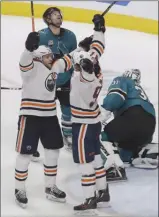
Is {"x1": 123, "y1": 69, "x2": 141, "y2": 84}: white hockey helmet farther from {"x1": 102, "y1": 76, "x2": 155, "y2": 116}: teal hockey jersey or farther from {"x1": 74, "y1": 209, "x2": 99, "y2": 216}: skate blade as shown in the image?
{"x1": 74, "y1": 209, "x2": 99, "y2": 216}: skate blade

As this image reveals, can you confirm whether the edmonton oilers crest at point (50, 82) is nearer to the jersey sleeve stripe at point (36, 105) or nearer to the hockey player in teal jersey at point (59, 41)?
the jersey sleeve stripe at point (36, 105)

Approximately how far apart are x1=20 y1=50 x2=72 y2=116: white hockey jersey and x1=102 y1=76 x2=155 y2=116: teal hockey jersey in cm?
45

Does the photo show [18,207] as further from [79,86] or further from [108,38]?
[108,38]

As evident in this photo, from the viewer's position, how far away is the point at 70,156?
10.7 feet

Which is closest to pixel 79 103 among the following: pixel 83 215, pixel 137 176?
pixel 83 215

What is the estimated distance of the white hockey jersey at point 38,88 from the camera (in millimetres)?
2543

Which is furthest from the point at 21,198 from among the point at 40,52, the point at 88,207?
the point at 40,52

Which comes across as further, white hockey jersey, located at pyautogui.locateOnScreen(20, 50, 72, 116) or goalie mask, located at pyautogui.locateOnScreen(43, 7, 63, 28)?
goalie mask, located at pyautogui.locateOnScreen(43, 7, 63, 28)

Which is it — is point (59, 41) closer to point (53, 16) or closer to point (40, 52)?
point (53, 16)

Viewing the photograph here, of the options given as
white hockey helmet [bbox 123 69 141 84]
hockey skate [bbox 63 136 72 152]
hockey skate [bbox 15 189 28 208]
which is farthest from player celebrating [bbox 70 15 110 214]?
hockey skate [bbox 63 136 72 152]

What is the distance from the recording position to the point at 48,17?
285cm

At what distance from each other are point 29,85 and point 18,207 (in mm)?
518

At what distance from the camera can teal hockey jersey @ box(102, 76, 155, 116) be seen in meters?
2.97

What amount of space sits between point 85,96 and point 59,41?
0.49 m
